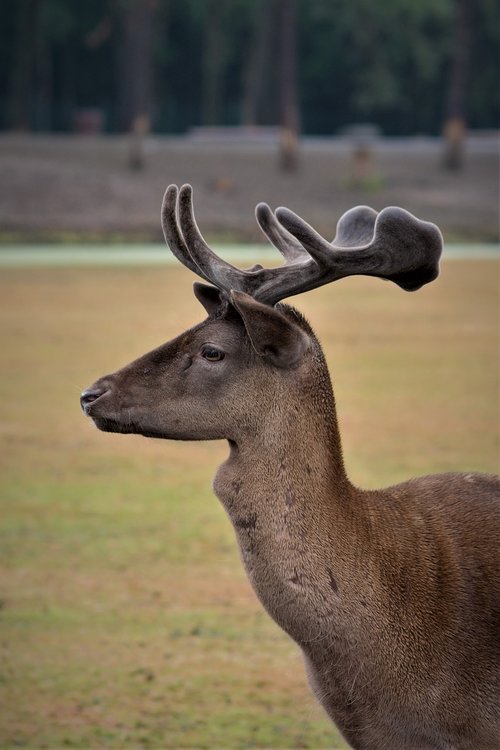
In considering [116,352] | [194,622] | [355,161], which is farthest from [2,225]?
[194,622]

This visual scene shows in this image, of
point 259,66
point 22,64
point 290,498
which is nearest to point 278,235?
point 290,498

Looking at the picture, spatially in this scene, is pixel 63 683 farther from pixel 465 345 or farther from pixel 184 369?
pixel 465 345

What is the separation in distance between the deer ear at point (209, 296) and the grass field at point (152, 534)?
2370mm

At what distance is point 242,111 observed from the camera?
2766 inches

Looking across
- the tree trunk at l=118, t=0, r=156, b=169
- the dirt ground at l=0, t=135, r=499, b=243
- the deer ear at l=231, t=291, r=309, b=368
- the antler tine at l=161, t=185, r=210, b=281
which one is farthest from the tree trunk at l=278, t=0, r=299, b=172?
the deer ear at l=231, t=291, r=309, b=368

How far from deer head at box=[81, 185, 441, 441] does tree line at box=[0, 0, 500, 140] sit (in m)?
49.4

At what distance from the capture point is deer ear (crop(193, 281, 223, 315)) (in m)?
4.66

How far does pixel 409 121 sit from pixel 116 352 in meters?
51.7

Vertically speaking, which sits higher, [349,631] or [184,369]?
[184,369]

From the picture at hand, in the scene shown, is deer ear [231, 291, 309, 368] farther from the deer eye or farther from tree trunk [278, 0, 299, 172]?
tree trunk [278, 0, 299, 172]

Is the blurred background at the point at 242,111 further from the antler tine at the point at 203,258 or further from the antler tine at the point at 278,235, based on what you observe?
the antler tine at the point at 203,258

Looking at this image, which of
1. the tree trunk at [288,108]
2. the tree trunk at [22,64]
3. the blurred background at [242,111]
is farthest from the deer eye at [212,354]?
the tree trunk at [22,64]

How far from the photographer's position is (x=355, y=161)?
137 feet

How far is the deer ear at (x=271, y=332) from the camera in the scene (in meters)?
4.31
